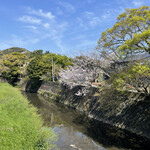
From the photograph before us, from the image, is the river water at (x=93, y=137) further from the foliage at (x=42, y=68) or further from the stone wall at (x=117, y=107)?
the foliage at (x=42, y=68)

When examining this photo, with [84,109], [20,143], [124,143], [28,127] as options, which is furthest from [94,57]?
[20,143]

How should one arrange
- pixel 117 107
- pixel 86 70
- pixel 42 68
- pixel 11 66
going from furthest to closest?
pixel 11 66 < pixel 42 68 < pixel 86 70 < pixel 117 107

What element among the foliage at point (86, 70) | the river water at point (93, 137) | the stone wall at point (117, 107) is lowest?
the river water at point (93, 137)

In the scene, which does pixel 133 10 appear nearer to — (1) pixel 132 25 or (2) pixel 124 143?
(1) pixel 132 25

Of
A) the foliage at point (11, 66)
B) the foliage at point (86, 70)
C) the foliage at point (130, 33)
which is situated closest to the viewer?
the foliage at point (130, 33)

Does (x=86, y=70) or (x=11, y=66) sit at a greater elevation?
(x=11, y=66)

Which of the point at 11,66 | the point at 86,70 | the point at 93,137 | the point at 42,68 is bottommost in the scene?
the point at 93,137

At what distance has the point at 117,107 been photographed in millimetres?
12930

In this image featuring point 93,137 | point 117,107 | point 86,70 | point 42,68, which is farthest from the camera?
point 42,68

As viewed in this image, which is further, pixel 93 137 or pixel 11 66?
pixel 11 66

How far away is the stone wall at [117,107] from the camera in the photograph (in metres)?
10.5

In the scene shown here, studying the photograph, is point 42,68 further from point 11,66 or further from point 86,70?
point 86,70

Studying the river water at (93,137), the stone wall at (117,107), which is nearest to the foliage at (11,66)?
the stone wall at (117,107)

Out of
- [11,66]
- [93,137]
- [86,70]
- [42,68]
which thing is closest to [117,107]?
[93,137]
